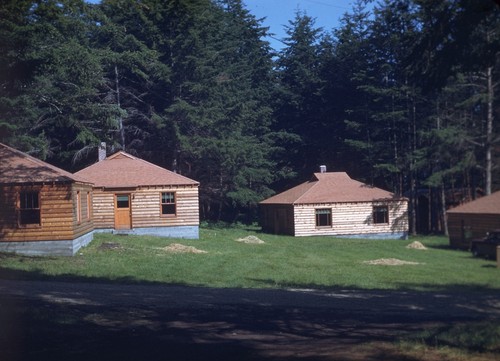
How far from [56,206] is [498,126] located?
1746 cm

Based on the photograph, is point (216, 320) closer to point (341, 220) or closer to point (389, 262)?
point (389, 262)

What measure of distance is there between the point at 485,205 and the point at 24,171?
58.6 ft

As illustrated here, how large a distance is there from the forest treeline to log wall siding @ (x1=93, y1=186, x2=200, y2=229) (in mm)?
3268

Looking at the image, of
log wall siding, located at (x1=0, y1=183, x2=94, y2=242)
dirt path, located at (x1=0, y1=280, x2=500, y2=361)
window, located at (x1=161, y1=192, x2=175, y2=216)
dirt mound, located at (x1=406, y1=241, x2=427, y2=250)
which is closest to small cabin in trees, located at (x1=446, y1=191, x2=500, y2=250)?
dirt path, located at (x1=0, y1=280, x2=500, y2=361)

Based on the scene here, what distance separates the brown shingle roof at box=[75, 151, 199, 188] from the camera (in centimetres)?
3516

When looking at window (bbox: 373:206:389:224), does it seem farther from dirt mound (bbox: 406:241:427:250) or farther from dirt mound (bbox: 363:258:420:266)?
dirt mound (bbox: 406:241:427:250)

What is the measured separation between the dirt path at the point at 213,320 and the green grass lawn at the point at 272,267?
790 mm

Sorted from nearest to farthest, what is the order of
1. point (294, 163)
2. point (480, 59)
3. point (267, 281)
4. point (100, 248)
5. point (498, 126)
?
point (480, 59) < point (498, 126) < point (267, 281) < point (100, 248) < point (294, 163)

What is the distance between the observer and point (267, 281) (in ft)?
59.7

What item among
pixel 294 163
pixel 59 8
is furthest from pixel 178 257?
pixel 294 163

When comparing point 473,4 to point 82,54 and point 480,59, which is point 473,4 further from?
point 82,54

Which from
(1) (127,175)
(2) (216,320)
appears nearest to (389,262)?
(2) (216,320)

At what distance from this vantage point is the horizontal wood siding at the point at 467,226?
1357cm

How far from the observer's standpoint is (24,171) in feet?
82.3
